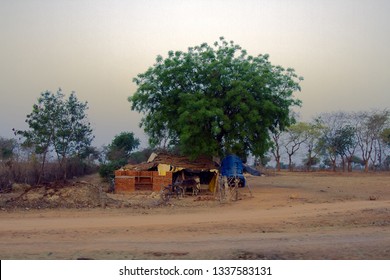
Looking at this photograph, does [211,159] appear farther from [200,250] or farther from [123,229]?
[200,250]

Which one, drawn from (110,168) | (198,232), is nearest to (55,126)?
(110,168)

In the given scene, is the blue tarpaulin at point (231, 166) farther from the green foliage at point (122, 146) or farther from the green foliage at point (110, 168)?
the green foliage at point (122, 146)

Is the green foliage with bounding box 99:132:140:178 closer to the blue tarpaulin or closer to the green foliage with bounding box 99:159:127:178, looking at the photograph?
the green foliage with bounding box 99:159:127:178

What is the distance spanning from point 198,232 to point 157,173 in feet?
43.2


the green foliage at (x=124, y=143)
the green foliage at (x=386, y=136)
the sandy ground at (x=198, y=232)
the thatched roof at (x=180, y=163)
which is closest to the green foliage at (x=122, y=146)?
the green foliage at (x=124, y=143)

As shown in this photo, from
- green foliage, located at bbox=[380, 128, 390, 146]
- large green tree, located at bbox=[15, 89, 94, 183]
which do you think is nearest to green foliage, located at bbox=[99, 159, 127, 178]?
large green tree, located at bbox=[15, 89, 94, 183]

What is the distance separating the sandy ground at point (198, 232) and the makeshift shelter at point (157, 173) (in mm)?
5553

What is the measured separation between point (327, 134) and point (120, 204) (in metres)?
47.2

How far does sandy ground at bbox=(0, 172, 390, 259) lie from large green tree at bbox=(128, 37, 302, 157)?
602 cm

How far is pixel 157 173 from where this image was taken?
24.3m

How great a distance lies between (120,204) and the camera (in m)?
17.5

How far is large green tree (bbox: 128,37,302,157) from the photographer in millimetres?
23578

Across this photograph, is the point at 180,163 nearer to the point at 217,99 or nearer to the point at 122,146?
the point at 217,99
